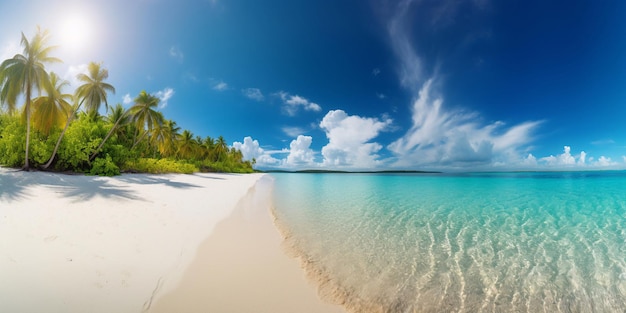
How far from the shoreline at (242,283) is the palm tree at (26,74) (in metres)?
18.3

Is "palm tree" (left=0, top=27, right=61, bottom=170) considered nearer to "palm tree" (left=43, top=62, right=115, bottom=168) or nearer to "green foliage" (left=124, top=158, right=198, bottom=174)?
"palm tree" (left=43, top=62, right=115, bottom=168)

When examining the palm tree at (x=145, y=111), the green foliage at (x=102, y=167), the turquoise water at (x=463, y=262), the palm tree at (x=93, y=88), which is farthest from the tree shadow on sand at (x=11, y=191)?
the palm tree at (x=145, y=111)

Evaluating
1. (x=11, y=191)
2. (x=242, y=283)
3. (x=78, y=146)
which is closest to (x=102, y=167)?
(x=78, y=146)

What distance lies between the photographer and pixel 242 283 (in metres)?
3.74

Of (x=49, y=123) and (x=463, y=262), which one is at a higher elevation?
(x=49, y=123)

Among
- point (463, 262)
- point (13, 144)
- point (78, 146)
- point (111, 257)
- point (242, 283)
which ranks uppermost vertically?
point (78, 146)

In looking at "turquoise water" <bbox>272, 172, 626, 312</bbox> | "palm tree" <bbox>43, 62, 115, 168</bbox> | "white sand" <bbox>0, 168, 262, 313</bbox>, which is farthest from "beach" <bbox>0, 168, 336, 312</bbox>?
"palm tree" <bbox>43, 62, 115, 168</bbox>

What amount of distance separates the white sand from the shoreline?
0.26 meters

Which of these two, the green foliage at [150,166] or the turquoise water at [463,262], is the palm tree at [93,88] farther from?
the turquoise water at [463,262]

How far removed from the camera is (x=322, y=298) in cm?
362

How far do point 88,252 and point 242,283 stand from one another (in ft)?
9.70

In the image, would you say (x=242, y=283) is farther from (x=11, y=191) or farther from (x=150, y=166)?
(x=150, y=166)

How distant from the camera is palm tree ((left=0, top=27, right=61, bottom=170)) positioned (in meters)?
13.8

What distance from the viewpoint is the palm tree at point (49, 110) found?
591 inches
